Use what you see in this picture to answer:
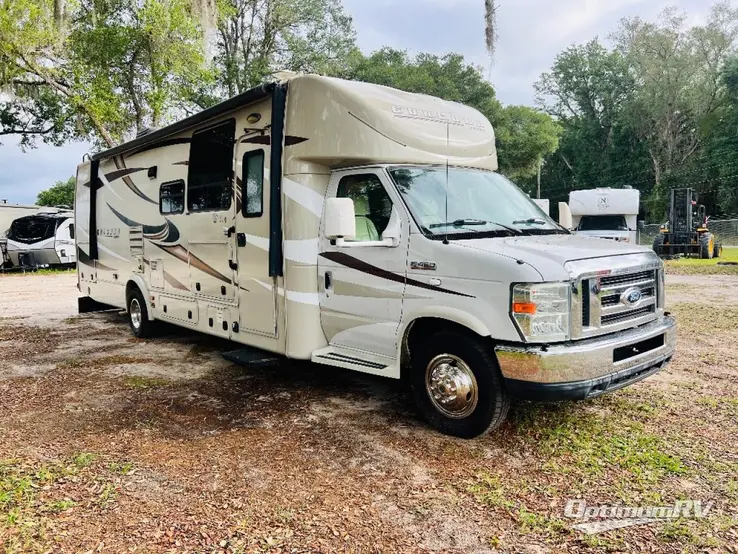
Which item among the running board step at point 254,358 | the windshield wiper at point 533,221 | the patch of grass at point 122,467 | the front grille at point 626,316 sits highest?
the windshield wiper at point 533,221

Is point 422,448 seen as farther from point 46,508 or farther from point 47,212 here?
point 47,212

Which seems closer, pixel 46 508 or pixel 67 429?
pixel 46 508

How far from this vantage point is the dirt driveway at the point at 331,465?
10.8 ft

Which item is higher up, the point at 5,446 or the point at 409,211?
the point at 409,211

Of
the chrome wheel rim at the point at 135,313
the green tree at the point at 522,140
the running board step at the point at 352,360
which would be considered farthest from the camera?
the green tree at the point at 522,140

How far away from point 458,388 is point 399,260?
3.62 ft

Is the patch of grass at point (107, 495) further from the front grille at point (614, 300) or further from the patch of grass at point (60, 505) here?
the front grille at point (614, 300)

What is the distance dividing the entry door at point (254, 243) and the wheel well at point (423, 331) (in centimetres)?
150

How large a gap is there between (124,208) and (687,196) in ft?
72.3

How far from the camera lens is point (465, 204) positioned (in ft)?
16.9

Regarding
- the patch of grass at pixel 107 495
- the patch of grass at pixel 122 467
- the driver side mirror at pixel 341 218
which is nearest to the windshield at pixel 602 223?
the driver side mirror at pixel 341 218

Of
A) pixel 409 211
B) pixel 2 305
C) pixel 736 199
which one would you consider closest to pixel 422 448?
pixel 409 211

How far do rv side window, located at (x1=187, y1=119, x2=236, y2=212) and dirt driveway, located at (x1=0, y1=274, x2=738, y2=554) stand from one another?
1.97 meters

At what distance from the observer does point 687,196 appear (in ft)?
77.5
